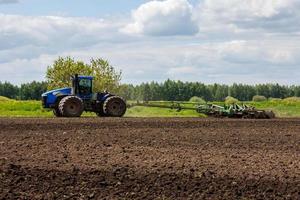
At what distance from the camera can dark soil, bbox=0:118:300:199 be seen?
12.0m

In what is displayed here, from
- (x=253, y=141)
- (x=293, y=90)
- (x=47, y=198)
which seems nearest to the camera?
(x=47, y=198)

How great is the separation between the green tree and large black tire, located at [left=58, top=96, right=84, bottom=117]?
2411 centimetres

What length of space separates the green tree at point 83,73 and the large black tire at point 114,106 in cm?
2293

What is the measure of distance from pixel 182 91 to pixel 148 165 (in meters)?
137

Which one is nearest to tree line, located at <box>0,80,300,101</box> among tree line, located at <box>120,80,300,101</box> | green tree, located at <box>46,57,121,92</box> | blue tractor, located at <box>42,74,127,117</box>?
tree line, located at <box>120,80,300,101</box>

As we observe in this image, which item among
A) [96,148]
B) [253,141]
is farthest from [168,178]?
[253,141]

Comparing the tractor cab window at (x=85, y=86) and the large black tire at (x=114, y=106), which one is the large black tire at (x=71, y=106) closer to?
the tractor cab window at (x=85, y=86)

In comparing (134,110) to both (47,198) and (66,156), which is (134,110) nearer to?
(66,156)

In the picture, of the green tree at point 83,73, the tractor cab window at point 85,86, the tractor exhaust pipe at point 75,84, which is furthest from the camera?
the green tree at point 83,73

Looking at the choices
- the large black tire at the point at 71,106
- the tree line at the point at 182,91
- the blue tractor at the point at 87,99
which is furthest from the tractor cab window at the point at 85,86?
the tree line at the point at 182,91

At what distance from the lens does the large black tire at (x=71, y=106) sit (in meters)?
37.1

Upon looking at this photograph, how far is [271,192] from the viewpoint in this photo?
474 inches

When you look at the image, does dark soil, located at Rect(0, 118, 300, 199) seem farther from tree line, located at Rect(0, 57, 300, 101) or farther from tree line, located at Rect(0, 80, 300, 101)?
tree line, located at Rect(0, 80, 300, 101)

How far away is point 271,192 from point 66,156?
5987 millimetres
